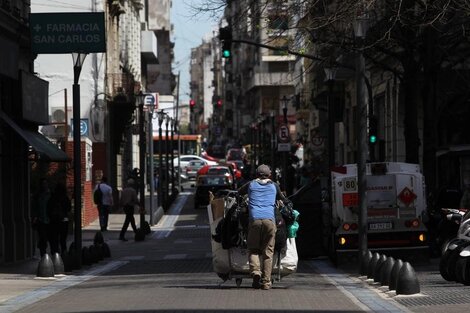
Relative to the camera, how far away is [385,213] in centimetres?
2322

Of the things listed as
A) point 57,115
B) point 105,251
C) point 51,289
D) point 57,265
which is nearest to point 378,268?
point 51,289

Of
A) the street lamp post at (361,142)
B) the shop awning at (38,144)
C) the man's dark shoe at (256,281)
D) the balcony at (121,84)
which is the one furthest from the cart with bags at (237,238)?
the balcony at (121,84)

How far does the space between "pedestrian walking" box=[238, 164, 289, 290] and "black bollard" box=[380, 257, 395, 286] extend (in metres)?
1.76

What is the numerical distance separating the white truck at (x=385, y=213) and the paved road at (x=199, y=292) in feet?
2.87

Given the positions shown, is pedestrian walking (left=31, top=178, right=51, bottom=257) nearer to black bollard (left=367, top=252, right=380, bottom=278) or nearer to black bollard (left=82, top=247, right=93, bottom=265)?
black bollard (left=82, top=247, right=93, bottom=265)

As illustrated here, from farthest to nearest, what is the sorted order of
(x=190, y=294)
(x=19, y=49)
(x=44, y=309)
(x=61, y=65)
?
(x=61, y=65), (x=19, y=49), (x=190, y=294), (x=44, y=309)

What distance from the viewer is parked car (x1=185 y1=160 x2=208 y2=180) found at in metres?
85.6

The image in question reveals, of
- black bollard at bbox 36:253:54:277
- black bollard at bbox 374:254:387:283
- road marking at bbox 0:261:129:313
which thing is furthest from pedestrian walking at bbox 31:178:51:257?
black bollard at bbox 374:254:387:283

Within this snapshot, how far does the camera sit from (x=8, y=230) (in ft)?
84.3

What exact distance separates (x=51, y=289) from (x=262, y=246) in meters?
3.91

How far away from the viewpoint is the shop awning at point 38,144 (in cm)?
2435

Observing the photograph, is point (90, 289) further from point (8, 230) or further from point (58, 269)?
point (8, 230)

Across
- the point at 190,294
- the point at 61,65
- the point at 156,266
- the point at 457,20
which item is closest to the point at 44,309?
the point at 190,294

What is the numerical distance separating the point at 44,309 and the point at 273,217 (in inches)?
144
